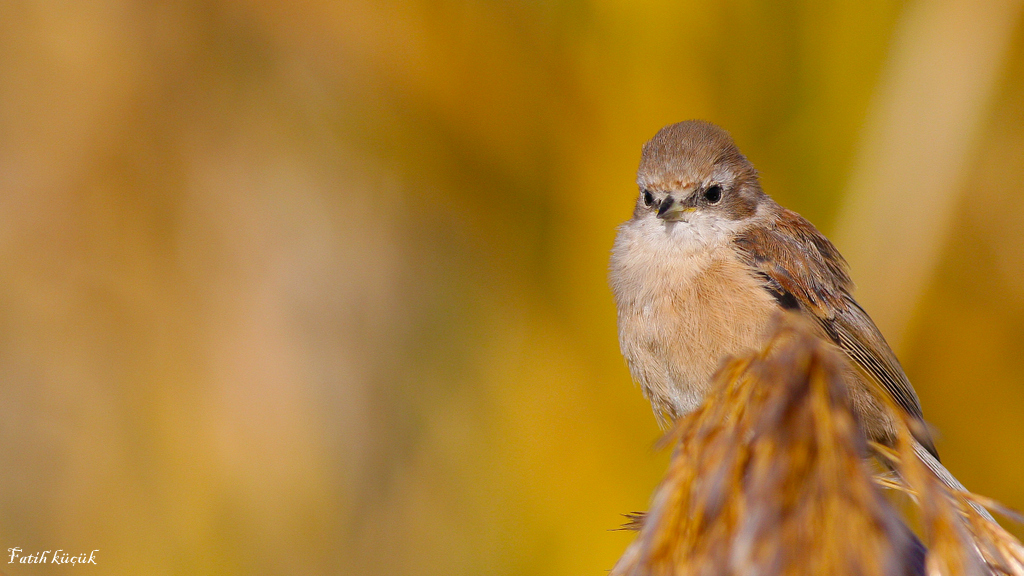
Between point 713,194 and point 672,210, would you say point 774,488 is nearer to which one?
point 672,210

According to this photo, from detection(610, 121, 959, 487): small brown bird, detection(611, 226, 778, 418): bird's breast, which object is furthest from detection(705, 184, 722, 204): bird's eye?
detection(611, 226, 778, 418): bird's breast

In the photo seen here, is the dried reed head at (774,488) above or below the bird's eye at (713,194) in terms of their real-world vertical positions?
below

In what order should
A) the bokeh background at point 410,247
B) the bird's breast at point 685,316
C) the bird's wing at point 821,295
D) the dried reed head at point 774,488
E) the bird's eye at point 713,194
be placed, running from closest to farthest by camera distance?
the dried reed head at point 774,488 → the bird's breast at point 685,316 → the bird's wing at point 821,295 → the bird's eye at point 713,194 → the bokeh background at point 410,247

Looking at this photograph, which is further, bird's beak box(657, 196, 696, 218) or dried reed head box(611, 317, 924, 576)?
bird's beak box(657, 196, 696, 218)

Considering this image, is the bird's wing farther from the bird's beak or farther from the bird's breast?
the bird's beak

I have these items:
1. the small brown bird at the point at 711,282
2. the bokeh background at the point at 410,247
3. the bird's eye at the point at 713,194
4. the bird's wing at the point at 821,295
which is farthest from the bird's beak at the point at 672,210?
the bokeh background at the point at 410,247

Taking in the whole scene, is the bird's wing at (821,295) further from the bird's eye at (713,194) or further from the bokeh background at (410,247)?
the bokeh background at (410,247)

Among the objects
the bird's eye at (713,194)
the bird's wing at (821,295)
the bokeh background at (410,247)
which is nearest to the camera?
the bird's wing at (821,295)

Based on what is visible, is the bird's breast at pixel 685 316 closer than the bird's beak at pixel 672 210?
Yes

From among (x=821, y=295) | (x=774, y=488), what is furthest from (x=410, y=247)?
(x=774, y=488)
